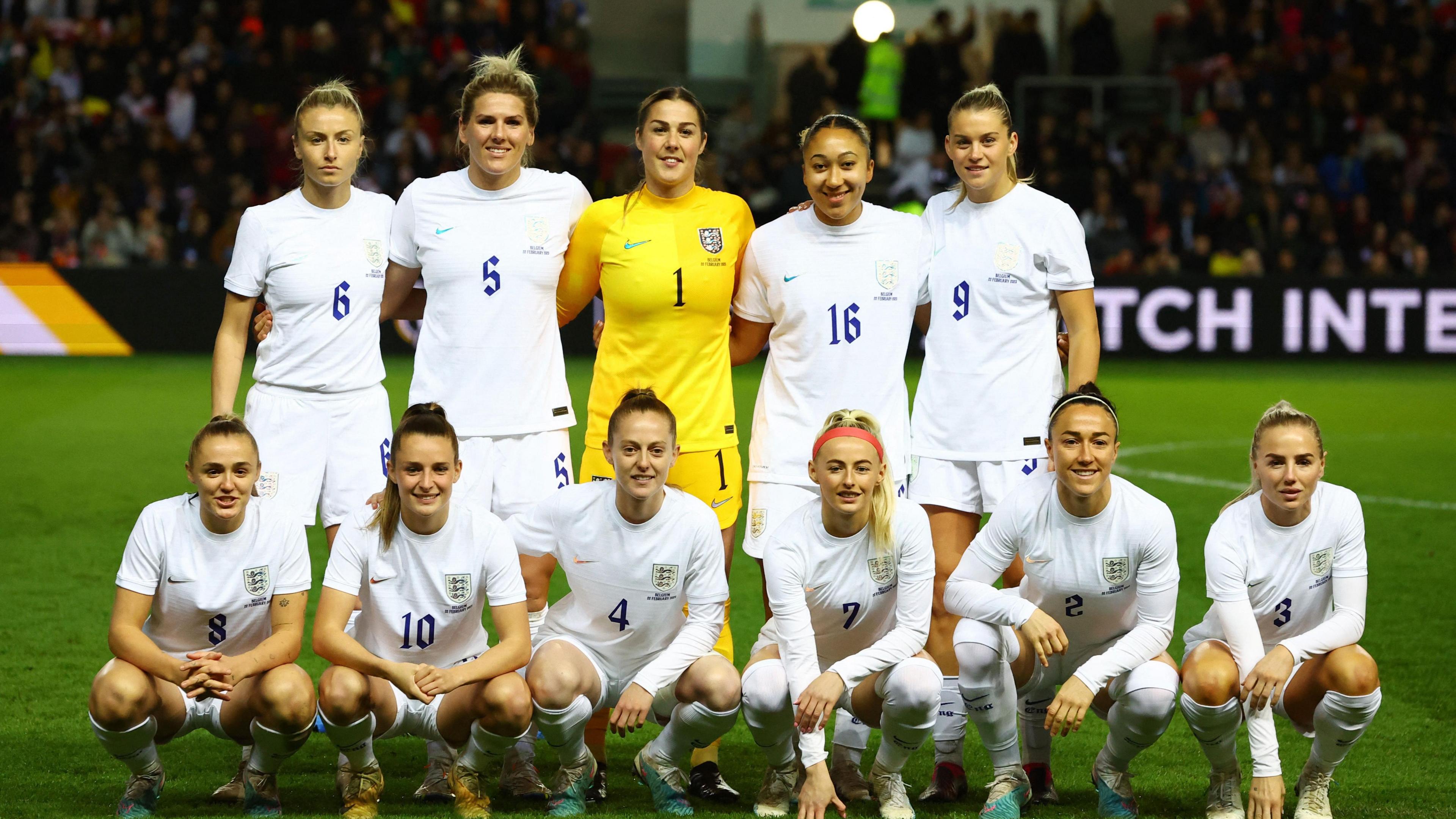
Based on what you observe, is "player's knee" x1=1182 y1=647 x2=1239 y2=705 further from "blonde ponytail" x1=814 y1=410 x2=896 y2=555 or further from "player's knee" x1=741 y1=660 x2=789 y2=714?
"player's knee" x1=741 y1=660 x2=789 y2=714

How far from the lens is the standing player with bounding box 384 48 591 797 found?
5035mm

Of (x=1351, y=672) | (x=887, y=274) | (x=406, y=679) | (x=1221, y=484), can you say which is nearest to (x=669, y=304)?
(x=887, y=274)

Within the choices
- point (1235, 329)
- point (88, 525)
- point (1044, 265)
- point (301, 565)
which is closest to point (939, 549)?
point (1044, 265)

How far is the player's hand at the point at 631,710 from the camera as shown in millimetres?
4383

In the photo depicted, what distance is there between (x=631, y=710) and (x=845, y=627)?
73 cm

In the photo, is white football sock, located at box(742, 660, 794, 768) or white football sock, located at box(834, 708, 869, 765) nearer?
white football sock, located at box(742, 660, 794, 768)

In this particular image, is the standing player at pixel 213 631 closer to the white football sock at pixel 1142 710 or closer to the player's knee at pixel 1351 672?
the white football sock at pixel 1142 710

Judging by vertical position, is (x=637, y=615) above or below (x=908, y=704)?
above

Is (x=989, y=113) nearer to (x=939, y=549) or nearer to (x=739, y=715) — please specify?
(x=939, y=549)

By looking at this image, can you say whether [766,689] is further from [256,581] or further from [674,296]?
[256,581]

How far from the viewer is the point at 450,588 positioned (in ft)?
14.9

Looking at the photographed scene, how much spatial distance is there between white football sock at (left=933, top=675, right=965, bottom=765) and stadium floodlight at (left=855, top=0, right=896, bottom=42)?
1492 cm

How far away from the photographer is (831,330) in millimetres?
4984

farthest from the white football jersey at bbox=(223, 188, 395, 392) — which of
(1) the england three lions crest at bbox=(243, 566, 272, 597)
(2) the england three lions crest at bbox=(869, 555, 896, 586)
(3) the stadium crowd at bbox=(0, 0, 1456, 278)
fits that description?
(3) the stadium crowd at bbox=(0, 0, 1456, 278)
